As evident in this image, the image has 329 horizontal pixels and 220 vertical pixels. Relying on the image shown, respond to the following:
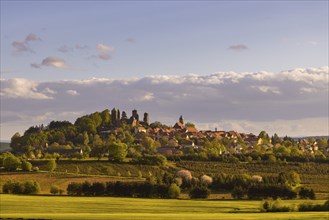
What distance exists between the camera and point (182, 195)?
98375 millimetres

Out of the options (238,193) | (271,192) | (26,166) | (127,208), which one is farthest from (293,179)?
(26,166)

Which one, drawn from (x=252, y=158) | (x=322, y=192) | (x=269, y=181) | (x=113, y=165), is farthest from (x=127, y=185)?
(x=252, y=158)

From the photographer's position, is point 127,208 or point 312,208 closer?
point 127,208

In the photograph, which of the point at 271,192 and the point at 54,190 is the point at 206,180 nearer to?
the point at 271,192

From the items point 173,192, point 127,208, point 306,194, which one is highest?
point 173,192

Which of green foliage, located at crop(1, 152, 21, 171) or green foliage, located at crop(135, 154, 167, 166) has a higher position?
green foliage, located at crop(135, 154, 167, 166)

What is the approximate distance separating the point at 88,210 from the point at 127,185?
2945cm

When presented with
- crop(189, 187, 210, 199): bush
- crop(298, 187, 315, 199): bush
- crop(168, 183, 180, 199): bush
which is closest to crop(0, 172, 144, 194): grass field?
crop(168, 183, 180, 199): bush

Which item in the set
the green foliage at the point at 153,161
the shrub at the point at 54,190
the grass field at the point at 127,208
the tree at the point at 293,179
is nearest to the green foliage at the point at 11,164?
the green foliage at the point at 153,161

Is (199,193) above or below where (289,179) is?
below

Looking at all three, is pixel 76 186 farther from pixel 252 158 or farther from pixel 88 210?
pixel 252 158

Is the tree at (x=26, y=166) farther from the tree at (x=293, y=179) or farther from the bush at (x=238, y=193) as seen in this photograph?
the tree at (x=293, y=179)

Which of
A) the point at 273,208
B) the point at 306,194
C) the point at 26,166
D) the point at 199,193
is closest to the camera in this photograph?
the point at 273,208

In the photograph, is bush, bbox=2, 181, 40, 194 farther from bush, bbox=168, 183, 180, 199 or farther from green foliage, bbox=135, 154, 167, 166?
green foliage, bbox=135, 154, 167, 166
